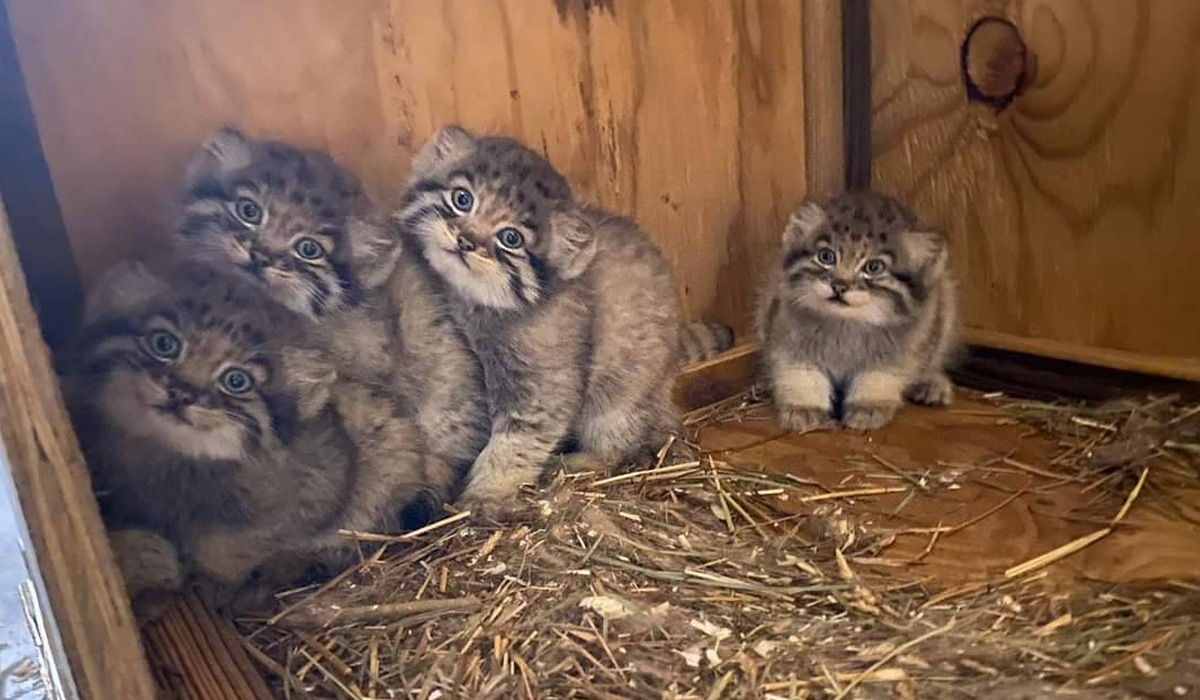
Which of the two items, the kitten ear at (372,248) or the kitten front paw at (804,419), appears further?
the kitten front paw at (804,419)

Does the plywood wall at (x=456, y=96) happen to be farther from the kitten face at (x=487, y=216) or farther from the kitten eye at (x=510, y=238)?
the kitten eye at (x=510, y=238)

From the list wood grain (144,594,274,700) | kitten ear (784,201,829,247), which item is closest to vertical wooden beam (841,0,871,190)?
kitten ear (784,201,829,247)

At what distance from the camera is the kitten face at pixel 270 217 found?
2.04 meters

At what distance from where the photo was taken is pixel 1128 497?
2307 millimetres

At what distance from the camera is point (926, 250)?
9.04 feet

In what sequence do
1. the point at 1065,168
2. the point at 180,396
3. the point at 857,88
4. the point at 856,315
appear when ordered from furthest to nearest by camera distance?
the point at 857,88, the point at 856,315, the point at 1065,168, the point at 180,396

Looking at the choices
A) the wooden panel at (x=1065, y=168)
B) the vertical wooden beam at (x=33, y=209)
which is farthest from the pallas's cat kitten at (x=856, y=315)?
the vertical wooden beam at (x=33, y=209)

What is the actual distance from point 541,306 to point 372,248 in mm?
434

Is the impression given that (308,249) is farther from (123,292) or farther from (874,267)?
(874,267)

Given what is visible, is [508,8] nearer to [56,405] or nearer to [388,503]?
[388,503]

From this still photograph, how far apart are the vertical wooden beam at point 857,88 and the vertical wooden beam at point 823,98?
0.02 meters

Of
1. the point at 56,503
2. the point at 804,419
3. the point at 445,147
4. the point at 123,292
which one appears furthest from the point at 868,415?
the point at 56,503

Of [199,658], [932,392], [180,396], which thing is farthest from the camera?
[932,392]

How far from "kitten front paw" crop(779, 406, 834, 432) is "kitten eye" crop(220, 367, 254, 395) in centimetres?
145
